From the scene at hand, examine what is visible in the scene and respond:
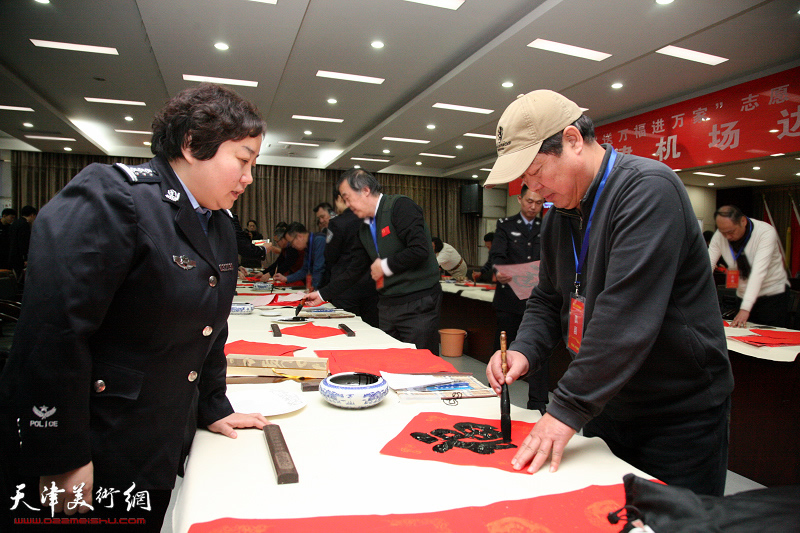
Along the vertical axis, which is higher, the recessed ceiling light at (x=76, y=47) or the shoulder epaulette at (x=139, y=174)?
the recessed ceiling light at (x=76, y=47)

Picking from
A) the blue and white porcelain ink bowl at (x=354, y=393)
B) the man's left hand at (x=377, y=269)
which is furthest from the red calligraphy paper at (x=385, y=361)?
the man's left hand at (x=377, y=269)

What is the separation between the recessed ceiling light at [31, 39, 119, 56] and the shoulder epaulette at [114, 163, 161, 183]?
5122 millimetres

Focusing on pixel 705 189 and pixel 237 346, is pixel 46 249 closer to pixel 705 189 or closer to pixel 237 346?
pixel 237 346

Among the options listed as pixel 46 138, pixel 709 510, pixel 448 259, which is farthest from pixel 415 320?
pixel 46 138

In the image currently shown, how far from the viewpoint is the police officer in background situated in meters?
3.52

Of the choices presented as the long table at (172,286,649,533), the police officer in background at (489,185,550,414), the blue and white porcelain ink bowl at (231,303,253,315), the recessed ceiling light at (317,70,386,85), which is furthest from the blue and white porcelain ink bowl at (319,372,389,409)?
the recessed ceiling light at (317,70,386,85)

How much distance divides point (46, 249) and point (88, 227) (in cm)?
7

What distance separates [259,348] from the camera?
6.05 ft

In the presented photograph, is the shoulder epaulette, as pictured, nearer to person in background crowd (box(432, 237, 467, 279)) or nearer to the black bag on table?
the black bag on table

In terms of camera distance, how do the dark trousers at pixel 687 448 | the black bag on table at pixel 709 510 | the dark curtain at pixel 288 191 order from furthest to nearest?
1. the dark curtain at pixel 288 191
2. the dark trousers at pixel 687 448
3. the black bag on table at pixel 709 510

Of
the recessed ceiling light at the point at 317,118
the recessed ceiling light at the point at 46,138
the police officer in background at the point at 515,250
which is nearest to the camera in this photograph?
the police officer in background at the point at 515,250

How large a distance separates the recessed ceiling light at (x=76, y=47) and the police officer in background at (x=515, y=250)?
14.5ft

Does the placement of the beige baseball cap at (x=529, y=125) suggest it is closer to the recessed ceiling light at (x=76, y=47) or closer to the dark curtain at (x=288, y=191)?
the recessed ceiling light at (x=76, y=47)

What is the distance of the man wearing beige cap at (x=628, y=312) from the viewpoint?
3.02 feet
